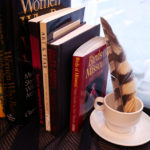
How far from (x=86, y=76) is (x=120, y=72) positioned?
0.27 ft

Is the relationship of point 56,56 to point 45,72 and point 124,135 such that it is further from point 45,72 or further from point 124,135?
point 124,135

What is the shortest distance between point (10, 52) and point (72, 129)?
10.5 inches

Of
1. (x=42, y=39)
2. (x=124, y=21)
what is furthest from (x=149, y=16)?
(x=42, y=39)

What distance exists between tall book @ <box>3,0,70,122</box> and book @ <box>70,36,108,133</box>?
12 centimetres

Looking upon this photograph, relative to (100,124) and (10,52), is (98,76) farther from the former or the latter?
(10,52)

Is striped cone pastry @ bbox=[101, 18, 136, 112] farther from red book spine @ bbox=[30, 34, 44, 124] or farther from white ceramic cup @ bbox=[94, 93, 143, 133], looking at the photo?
red book spine @ bbox=[30, 34, 44, 124]

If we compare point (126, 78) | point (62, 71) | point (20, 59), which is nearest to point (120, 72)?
point (126, 78)

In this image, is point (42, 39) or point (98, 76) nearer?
point (42, 39)

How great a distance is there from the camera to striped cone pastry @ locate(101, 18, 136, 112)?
481 millimetres

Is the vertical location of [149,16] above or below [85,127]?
above

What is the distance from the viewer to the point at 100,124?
571 millimetres

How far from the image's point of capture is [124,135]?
1.75 feet

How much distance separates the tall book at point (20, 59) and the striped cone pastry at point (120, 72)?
17 centimetres

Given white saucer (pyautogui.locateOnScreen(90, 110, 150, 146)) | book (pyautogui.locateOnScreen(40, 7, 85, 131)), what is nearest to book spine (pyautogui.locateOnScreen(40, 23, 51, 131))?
book (pyautogui.locateOnScreen(40, 7, 85, 131))
